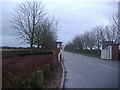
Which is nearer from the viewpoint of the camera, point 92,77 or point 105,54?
point 92,77

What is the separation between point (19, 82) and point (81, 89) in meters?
2.54

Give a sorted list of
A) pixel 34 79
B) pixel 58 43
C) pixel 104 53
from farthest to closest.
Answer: pixel 104 53, pixel 58 43, pixel 34 79

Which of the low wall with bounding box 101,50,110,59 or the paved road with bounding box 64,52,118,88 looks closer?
the paved road with bounding box 64,52,118,88

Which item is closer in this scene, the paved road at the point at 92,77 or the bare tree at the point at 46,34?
the paved road at the point at 92,77

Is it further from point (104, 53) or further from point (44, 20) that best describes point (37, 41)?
point (104, 53)

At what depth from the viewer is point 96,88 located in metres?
6.52

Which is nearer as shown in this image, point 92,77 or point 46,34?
point 92,77

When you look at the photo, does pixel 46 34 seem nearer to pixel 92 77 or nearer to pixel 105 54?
pixel 105 54

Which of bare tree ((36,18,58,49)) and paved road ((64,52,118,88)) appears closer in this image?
paved road ((64,52,118,88))

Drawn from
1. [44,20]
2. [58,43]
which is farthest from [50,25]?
[58,43]

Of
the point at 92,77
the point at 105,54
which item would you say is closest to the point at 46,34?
the point at 105,54

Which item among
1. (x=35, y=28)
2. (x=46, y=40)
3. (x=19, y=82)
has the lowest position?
(x=19, y=82)

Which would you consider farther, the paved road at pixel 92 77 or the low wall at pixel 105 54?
the low wall at pixel 105 54

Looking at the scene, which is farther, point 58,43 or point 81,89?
point 58,43
